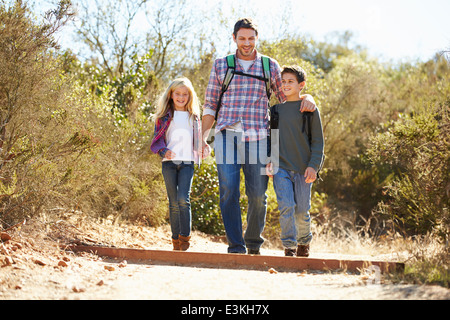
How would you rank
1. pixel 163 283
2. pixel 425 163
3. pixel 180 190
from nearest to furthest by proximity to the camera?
pixel 163 283 < pixel 425 163 < pixel 180 190

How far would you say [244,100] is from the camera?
519cm

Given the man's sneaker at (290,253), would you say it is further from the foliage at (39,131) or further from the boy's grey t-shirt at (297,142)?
the foliage at (39,131)

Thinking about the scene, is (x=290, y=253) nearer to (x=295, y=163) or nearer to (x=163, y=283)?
(x=295, y=163)

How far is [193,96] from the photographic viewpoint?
19.2 ft

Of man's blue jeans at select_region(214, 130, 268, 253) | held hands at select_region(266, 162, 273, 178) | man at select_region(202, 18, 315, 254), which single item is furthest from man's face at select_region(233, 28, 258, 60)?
held hands at select_region(266, 162, 273, 178)

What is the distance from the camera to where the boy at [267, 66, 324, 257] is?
5102 millimetres

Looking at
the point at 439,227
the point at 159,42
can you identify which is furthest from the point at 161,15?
the point at 439,227

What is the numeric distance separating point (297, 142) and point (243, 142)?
0.53 m

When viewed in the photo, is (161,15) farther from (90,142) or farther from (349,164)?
(90,142)

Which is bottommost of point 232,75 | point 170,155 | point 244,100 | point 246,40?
point 170,155

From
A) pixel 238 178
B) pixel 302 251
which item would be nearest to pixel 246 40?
pixel 238 178

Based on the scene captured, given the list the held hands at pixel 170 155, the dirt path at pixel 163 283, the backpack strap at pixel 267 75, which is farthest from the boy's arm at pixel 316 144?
the held hands at pixel 170 155

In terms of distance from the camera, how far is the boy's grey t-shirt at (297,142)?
5164mm

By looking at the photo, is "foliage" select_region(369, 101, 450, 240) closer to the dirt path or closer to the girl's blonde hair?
the dirt path
